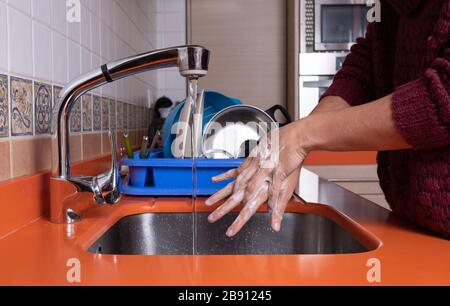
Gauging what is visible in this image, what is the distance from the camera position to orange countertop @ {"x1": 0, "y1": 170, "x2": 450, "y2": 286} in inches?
17.8

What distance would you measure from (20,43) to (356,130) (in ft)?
1.78

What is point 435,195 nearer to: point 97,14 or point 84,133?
point 84,133

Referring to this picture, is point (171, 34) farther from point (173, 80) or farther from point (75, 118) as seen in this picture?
point (75, 118)

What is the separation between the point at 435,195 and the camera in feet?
1.96

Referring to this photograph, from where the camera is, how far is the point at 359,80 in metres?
0.90

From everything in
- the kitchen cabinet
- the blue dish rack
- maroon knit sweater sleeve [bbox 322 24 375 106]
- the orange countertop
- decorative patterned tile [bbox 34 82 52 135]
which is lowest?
the kitchen cabinet

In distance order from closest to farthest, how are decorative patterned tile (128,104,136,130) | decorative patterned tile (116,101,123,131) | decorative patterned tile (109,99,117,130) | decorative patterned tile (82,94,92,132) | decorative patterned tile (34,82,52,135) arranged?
decorative patterned tile (34,82,52,135), decorative patterned tile (82,94,92,132), decorative patterned tile (109,99,117,130), decorative patterned tile (116,101,123,131), decorative patterned tile (128,104,136,130)

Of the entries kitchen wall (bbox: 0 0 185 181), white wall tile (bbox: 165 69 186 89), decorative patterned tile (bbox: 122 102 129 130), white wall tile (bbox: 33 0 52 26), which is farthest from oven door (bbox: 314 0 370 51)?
white wall tile (bbox: 33 0 52 26)

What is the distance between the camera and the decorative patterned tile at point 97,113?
120 centimetres

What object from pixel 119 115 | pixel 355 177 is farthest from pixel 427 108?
pixel 355 177

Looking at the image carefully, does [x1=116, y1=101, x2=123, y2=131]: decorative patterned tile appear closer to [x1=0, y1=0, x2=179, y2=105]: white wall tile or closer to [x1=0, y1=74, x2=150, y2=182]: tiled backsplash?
[x1=0, y1=0, x2=179, y2=105]: white wall tile

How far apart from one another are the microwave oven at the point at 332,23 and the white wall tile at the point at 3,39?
174 cm

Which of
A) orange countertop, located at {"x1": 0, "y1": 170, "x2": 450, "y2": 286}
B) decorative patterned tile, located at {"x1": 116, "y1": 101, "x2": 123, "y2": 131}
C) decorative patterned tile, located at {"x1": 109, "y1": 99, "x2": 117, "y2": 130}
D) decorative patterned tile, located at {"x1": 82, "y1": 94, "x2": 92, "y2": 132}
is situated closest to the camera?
orange countertop, located at {"x1": 0, "y1": 170, "x2": 450, "y2": 286}

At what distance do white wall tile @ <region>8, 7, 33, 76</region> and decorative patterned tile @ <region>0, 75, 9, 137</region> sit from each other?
0.03 metres
